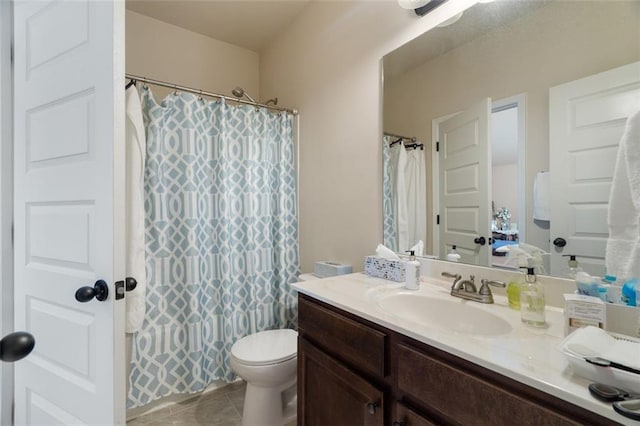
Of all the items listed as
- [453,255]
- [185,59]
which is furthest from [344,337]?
[185,59]

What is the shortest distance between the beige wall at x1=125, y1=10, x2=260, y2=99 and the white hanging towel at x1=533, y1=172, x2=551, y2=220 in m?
2.44

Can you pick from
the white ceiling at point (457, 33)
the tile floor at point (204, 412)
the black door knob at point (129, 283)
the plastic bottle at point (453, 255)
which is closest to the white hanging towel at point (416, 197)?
the plastic bottle at point (453, 255)

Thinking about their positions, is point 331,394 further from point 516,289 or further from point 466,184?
point 466,184

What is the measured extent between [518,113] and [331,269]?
A: 119 cm

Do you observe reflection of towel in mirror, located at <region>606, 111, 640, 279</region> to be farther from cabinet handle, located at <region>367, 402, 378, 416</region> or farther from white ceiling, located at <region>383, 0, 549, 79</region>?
cabinet handle, located at <region>367, 402, 378, 416</region>

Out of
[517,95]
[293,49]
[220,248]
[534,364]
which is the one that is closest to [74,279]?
[220,248]

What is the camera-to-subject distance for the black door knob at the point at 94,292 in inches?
33.4

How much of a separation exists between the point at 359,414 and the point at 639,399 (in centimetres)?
70

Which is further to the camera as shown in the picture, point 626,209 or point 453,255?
point 453,255

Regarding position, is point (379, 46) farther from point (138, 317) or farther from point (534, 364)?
point (138, 317)

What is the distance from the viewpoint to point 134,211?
1545 millimetres

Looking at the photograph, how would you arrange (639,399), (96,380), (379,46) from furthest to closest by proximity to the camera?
(379,46)
(96,380)
(639,399)

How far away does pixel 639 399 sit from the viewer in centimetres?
46

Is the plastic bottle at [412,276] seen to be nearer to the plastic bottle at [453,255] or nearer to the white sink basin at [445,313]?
the white sink basin at [445,313]
